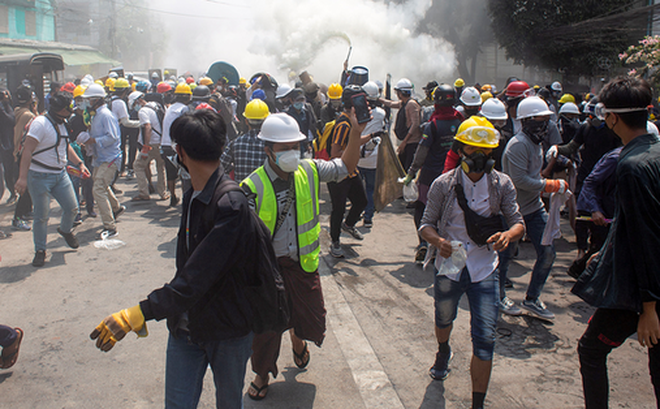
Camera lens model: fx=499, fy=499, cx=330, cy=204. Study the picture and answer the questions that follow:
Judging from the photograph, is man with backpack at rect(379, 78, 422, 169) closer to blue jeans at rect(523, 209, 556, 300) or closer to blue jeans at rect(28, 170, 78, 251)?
blue jeans at rect(523, 209, 556, 300)

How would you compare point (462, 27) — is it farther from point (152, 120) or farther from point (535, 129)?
point (535, 129)

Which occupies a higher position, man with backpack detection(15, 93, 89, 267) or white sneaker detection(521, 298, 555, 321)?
man with backpack detection(15, 93, 89, 267)

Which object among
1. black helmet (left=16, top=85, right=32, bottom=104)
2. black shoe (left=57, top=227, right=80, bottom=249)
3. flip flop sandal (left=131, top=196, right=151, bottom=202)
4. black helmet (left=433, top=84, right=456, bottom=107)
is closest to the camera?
black helmet (left=433, top=84, right=456, bottom=107)

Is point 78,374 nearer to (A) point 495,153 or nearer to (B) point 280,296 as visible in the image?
(B) point 280,296

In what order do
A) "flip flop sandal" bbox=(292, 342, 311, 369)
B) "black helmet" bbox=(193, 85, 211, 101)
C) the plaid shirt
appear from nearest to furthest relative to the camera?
"flip flop sandal" bbox=(292, 342, 311, 369) → the plaid shirt → "black helmet" bbox=(193, 85, 211, 101)

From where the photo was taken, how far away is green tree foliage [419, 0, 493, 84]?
32.2 meters

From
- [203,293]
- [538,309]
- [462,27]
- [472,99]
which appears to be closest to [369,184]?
[472,99]

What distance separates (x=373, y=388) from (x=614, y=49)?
2351 cm

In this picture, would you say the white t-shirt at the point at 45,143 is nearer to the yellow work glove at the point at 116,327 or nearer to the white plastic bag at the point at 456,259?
the yellow work glove at the point at 116,327

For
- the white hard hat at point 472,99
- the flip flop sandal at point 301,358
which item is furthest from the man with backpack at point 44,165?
the white hard hat at point 472,99

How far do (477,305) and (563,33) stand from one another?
22943mm

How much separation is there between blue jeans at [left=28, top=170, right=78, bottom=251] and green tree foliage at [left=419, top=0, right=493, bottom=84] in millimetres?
30562

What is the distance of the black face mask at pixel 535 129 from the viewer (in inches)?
173

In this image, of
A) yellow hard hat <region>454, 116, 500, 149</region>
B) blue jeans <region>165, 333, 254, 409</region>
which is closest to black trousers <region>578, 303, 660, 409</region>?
yellow hard hat <region>454, 116, 500, 149</region>
